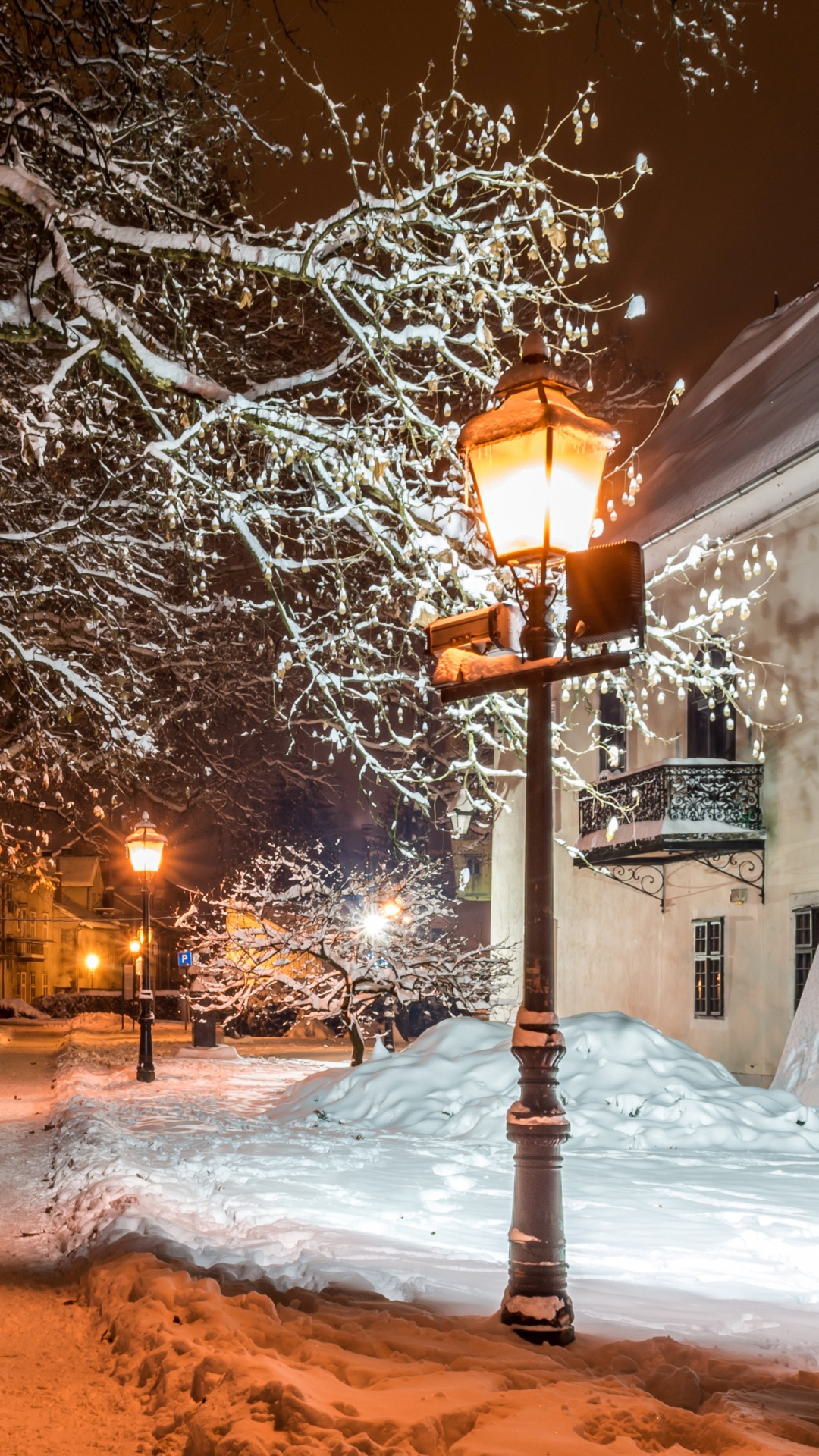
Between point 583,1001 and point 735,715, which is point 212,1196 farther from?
point 583,1001

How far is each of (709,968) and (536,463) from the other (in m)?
15.4

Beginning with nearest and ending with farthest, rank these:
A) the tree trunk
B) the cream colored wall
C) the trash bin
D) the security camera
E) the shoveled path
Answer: the shoveled path → the security camera → the cream colored wall → the tree trunk → the trash bin

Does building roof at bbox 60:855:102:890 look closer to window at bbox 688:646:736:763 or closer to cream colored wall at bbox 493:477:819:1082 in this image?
cream colored wall at bbox 493:477:819:1082

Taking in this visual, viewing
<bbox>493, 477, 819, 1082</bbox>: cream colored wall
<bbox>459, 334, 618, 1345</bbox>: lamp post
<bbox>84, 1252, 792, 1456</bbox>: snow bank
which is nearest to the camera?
<bbox>84, 1252, 792, 1456</bbox>: snow bank

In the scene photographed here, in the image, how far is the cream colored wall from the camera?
17484mm

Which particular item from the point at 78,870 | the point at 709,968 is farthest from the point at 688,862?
the point at 78,870

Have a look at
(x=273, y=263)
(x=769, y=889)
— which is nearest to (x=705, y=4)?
(x=273, y=263)

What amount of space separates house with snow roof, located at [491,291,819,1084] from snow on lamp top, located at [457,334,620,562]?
8823 mm

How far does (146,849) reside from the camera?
19.6 metres

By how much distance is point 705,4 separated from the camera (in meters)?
6.52

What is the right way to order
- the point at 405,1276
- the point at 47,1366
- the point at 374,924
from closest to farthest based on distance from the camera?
1. the point at 47,1366
2. the point at 405,1276
3. the point at 374,924

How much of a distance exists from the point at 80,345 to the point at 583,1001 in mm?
19507

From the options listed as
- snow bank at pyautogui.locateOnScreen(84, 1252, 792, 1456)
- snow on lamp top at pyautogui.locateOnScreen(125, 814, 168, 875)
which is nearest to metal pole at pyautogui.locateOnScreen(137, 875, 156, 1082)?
snow on lamp top at pyautogui.locateOnScreen(125, 814, 168, 875)

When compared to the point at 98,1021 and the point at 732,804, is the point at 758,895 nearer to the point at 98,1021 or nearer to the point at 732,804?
the point at 732,804
